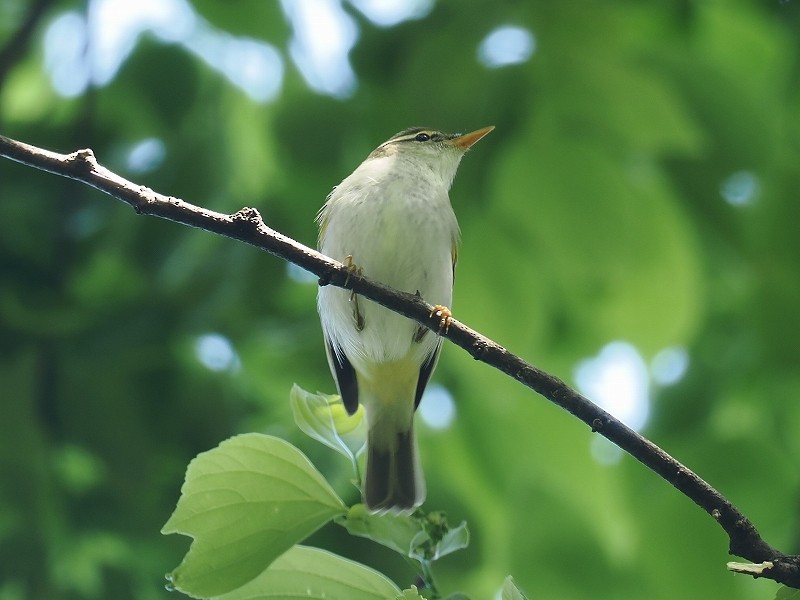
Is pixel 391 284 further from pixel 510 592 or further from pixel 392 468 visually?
pixel 510 592

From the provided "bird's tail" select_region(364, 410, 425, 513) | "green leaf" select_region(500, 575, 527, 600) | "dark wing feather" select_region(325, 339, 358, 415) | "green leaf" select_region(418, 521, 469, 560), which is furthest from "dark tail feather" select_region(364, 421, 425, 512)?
"green leaf" select_region(500, 575, 527, 600)

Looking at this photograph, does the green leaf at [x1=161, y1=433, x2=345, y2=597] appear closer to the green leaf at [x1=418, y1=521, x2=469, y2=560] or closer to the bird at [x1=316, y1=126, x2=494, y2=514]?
the green leaf at [x1=418, y1=521, x2=469, y2=560]

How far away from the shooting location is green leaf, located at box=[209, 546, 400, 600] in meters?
1.27

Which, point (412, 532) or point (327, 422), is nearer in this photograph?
point (412, 532)

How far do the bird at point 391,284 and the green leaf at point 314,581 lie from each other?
1067mm

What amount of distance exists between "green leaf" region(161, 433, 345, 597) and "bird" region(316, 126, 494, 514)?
1033mm

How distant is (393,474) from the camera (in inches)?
100

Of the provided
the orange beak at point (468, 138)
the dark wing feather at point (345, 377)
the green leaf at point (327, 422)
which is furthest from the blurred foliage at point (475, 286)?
the green leaf at point (327, 422)

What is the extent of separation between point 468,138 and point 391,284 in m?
0.50

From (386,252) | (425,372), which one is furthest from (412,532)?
(425,372)

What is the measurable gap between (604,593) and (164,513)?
138 centimetres

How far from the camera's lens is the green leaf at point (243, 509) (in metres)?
1.25

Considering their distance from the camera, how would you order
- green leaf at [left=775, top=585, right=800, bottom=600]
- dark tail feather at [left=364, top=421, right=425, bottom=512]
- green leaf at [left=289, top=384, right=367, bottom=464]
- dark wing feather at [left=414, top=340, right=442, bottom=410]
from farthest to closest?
dark wing feather at [left=414, top=340, right=442, bottom=410]
dark tail feather at [left=364, top=421, right=425, bottom=512]
green leaf at [left=289, top=384, right=367, bottom=464]
green leaf at [left=775, top=585, right=800, bottom=600]

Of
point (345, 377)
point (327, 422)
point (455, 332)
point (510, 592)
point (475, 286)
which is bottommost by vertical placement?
point (510, 592)
